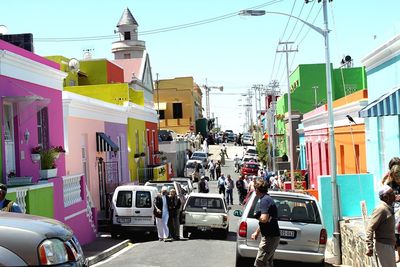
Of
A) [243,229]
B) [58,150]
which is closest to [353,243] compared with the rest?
[243,229]

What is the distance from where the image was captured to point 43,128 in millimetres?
16922

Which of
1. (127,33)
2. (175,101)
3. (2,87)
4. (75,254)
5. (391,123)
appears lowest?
(75,254)

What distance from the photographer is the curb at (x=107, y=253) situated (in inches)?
552

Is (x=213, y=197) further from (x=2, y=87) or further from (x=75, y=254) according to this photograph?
(x=75, y=254)

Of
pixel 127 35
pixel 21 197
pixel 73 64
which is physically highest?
pixel 127 35

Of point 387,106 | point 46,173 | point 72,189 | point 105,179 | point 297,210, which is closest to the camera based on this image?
point 297,210

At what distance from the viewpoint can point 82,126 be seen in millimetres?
22547

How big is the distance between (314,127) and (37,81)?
784 inches

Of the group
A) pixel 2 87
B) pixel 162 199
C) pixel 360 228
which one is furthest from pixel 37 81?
pixel 360 228

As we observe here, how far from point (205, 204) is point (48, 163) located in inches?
236

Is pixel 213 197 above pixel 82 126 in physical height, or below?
below

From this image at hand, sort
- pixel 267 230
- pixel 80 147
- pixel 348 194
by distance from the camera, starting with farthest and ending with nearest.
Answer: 1. pixel 80 147
2. pixel 348 194
3. pixel 267 230

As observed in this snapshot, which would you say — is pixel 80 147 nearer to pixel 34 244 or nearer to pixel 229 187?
pixel 229 187

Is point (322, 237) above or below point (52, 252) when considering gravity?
below
